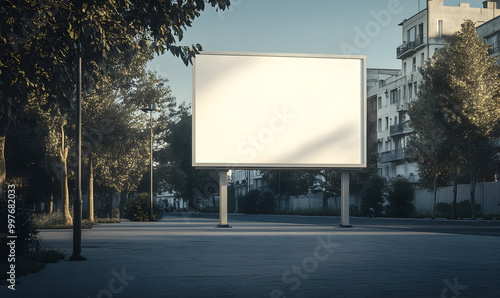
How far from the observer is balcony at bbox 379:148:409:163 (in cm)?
7593

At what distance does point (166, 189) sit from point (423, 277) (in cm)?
6089

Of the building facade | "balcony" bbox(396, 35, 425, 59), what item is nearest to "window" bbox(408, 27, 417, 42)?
"balcony" bbox(396, 35, 425, 59)

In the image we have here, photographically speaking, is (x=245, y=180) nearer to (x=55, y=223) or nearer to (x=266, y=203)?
(x=266, y=203)

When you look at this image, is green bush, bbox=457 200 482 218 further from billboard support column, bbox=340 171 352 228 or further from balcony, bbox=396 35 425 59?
balcony, bbox=396 35 425 59

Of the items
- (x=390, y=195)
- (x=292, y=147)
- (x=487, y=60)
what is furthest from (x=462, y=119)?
(x=292, y=147)

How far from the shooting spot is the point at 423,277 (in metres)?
10.0

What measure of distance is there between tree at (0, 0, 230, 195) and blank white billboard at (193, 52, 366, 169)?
17444 millimetres

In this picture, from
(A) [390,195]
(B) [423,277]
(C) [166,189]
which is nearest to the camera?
(B) [423,277]

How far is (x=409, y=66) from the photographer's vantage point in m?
80.0

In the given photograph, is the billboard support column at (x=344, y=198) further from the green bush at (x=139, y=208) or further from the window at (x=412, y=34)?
the window at (x=412, y=34)

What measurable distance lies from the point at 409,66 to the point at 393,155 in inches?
451

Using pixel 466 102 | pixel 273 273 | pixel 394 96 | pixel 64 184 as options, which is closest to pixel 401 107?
pixel 394 96

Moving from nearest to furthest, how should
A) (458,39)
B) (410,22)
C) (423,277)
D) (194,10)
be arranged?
1. (423,277)
2. (194,10)
3. (458,39)
4. (410,22)

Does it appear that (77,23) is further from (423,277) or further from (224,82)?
(224,82)
